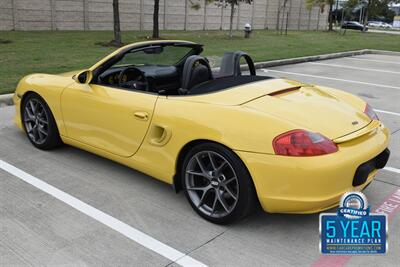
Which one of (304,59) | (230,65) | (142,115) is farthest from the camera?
(304,59)

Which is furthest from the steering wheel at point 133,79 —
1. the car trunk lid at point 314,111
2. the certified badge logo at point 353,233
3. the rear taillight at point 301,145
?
the certified badge logo at point 353,233

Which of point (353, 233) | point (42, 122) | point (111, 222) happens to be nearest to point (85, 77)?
point (42, 122)

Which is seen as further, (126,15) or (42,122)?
(126,15)

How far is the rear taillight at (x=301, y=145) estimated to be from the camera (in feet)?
9.21

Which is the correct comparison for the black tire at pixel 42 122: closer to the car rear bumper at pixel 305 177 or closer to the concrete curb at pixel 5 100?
the concrete curb at pixel 5 100

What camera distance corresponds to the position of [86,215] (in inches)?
131

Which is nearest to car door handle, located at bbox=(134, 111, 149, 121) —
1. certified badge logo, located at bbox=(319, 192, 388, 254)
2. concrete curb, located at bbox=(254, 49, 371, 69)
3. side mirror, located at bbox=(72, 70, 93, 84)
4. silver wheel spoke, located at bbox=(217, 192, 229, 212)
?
side mirror, located at bbox=(72, 70, 93, 84)

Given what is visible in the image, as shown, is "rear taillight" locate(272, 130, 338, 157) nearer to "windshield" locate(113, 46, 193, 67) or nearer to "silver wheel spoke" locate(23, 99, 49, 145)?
"windshield" locate(113, 46, 193, 67)

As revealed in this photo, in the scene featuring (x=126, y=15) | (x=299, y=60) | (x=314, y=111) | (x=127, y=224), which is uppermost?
(x=126, y=15)

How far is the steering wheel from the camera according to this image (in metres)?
4.10

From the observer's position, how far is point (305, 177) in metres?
2.77

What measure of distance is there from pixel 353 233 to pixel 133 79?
8.42ft

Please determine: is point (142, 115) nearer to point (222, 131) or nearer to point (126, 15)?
point (222, 131)

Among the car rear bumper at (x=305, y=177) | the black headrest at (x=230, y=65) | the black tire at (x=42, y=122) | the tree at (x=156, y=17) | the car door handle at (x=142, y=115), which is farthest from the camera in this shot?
the tree at (x=156, y=17)
